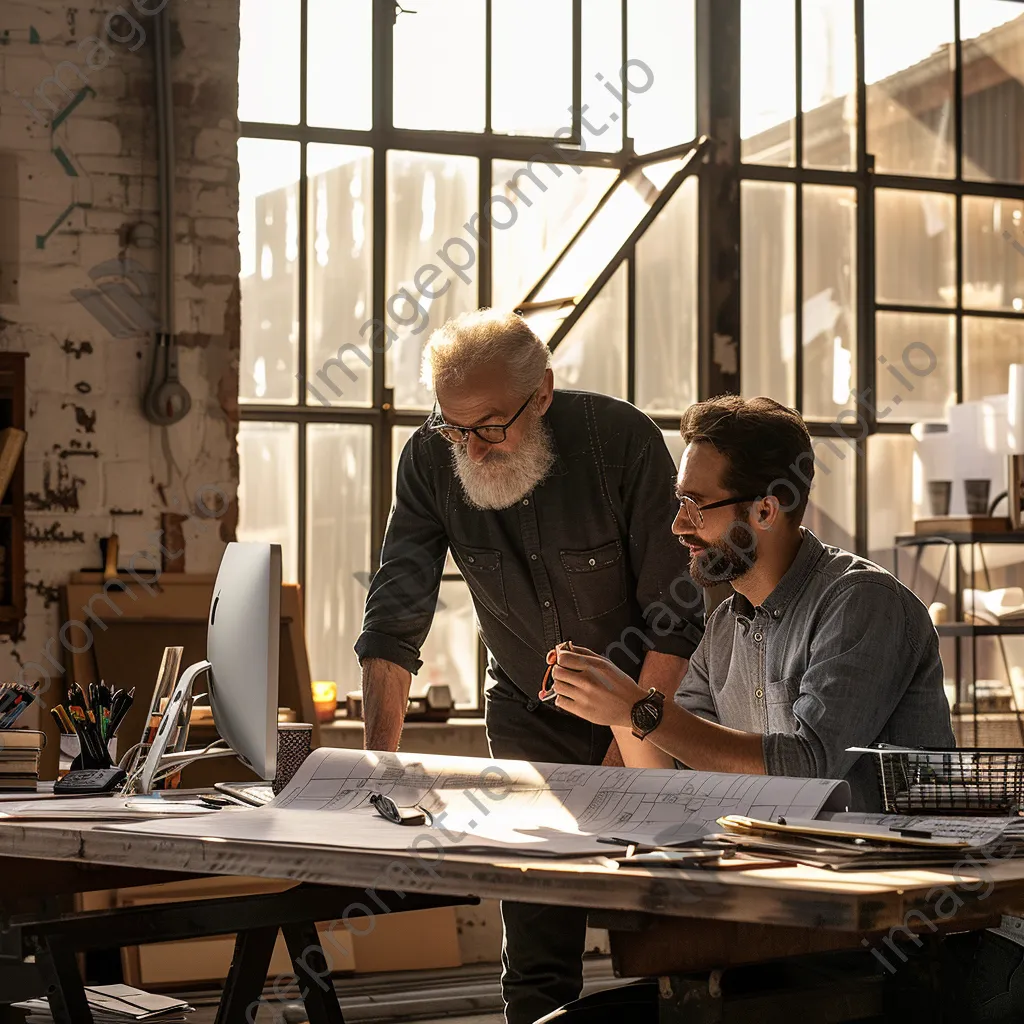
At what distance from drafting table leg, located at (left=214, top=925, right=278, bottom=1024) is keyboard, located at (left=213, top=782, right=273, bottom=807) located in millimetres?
187

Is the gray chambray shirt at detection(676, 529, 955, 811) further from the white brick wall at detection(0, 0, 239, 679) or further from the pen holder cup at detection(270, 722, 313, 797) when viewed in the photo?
the white brick wall at detection(0, 0, 239, 679)

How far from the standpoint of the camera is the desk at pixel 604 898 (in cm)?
134

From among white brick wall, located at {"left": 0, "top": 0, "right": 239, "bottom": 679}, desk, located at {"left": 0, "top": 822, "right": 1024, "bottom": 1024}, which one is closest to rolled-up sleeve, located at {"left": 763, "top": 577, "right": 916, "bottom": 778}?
desk, located at {"left": 0, "top": 822, "right": 1024, "bottom": 1024}

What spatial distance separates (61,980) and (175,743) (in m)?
0.56

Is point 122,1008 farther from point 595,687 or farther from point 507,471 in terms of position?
point 507,471

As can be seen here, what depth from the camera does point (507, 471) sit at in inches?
109

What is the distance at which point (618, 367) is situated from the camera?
525cm

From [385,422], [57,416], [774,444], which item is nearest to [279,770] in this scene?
[774,444]

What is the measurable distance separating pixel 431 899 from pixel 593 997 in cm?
59

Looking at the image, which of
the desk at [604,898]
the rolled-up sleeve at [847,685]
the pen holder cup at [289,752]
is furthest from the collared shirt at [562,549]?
the desk at [604,898]

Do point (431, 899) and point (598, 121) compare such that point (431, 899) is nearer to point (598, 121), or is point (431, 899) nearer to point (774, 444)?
point (774, 444)

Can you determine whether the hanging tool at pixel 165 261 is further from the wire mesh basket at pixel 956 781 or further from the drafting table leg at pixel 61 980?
the wire mesh basket at pixel 956 781

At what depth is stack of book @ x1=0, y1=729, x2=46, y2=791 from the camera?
2414 millimetres

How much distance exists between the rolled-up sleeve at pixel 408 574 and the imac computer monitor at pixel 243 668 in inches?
17.7
